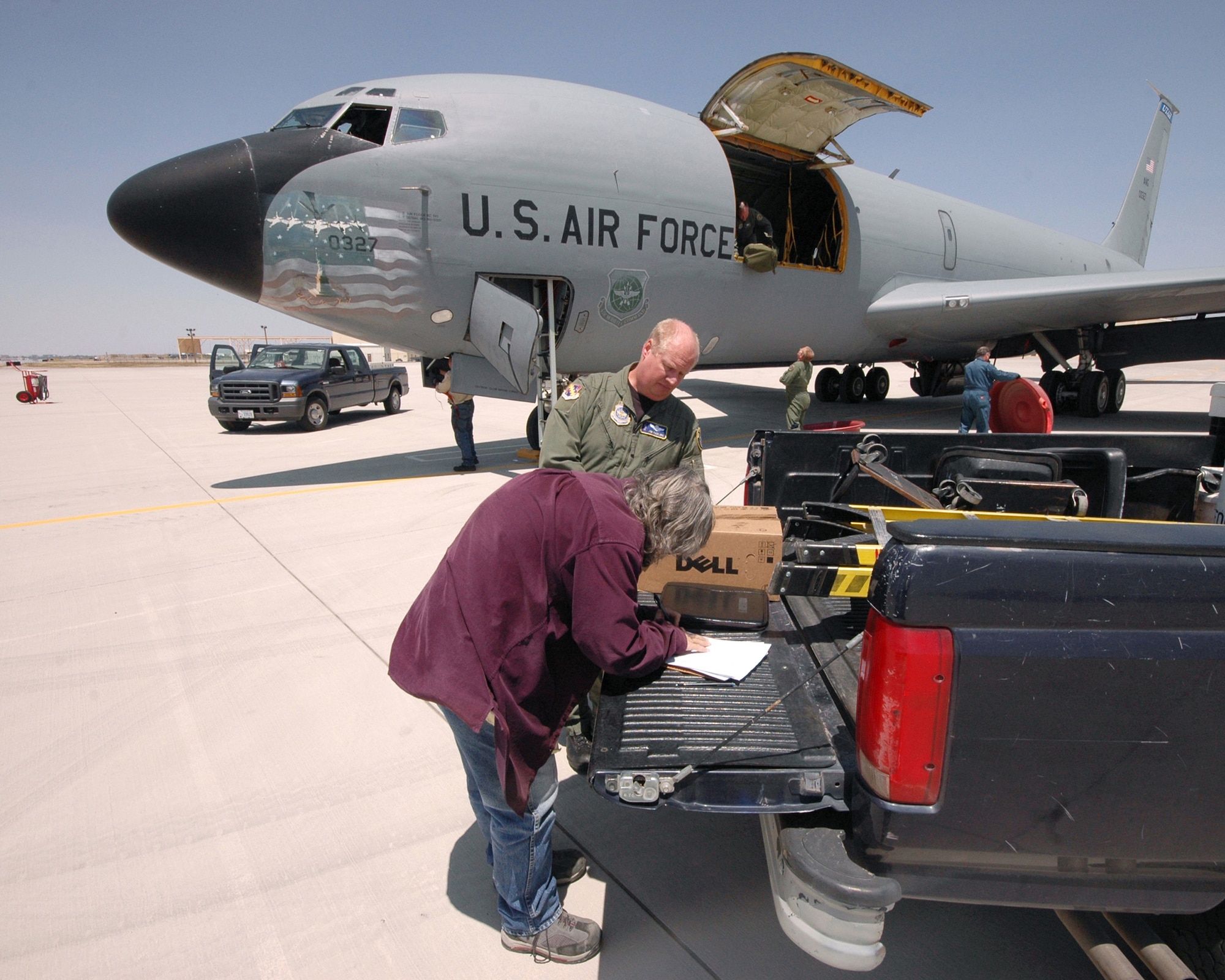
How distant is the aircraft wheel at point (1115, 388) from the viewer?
45.4ft

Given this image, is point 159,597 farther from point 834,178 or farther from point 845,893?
point 834,178

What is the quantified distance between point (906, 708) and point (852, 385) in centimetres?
1647

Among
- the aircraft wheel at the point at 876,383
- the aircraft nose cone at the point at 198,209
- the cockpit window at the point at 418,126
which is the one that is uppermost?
the cockpit window at the point at 418,126

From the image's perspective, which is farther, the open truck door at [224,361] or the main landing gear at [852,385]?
the open truck door at [224,361]

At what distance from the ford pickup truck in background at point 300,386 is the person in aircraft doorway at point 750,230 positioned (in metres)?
8.66

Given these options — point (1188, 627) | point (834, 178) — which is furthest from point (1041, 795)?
point (834, 178)

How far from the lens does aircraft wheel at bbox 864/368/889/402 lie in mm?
17016

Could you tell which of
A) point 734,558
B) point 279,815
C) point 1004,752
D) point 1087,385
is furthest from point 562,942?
point 1087,385

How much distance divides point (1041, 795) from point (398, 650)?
1716 mm

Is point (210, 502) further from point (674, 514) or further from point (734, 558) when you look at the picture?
point (674, 514)

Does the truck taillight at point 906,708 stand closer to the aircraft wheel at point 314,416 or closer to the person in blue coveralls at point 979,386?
the person in blue coveralls at point 979,386

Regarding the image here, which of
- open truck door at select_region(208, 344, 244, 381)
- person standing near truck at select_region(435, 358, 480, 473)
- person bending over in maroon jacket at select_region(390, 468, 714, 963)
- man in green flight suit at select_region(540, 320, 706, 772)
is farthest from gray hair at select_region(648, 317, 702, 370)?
open truck door at select_region(208, 344, 244, 381)

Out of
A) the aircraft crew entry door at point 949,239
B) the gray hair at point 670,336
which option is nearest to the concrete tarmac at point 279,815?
the gray hair at point 670,336

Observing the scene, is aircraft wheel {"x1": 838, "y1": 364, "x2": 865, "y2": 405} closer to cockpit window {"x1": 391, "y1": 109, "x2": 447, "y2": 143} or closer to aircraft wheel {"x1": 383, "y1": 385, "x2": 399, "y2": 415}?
aircraft wheel {"x1": 383, "y1": 385, "x2": 399, "y2": 415}
